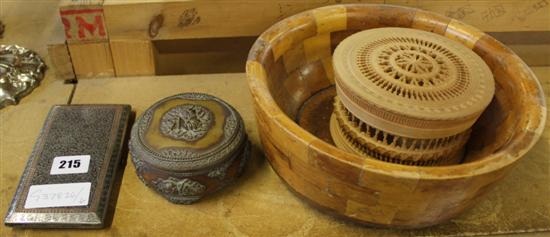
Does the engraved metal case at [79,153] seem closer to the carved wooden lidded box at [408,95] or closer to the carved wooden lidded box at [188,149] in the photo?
the carved wooden lidded box at [188,149]

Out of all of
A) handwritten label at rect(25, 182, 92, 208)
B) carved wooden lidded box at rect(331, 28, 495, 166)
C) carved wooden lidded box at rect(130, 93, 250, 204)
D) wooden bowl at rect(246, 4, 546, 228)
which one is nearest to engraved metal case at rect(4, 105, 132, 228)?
handwritten label at rect(25, 182, 92, 208)

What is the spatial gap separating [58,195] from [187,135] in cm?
35

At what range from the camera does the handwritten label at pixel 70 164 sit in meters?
1.23

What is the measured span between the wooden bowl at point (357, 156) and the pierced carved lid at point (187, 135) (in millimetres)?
103

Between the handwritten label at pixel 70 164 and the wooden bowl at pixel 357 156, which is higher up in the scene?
the wooden bowl at pixel 357 156

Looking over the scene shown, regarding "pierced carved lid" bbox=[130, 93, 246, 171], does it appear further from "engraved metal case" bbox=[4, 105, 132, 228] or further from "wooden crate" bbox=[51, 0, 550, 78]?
"wooden crate" bbox=[51, 0, 550, 78]

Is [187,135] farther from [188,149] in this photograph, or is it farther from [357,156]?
[357,156]

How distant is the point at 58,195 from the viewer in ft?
3.86

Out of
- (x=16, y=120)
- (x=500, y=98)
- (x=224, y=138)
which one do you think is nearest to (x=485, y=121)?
(x=500, y=98)

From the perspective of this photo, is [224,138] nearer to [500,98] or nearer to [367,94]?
[367,94]

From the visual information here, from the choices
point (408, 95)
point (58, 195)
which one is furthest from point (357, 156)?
point (58, 195)

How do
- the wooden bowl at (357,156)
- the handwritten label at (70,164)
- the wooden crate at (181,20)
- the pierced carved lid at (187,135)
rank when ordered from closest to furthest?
the wooden bowl at (357,156) < the pierced carved lid at (187,135) < the handwritten label at (70,164) < the wooden crate at (181,20)

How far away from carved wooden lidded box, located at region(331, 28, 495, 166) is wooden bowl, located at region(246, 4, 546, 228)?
0.09 metres

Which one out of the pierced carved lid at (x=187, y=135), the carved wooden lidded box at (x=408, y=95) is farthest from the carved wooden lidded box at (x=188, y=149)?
the carved wooden lidded box at (x=408, y=95)
